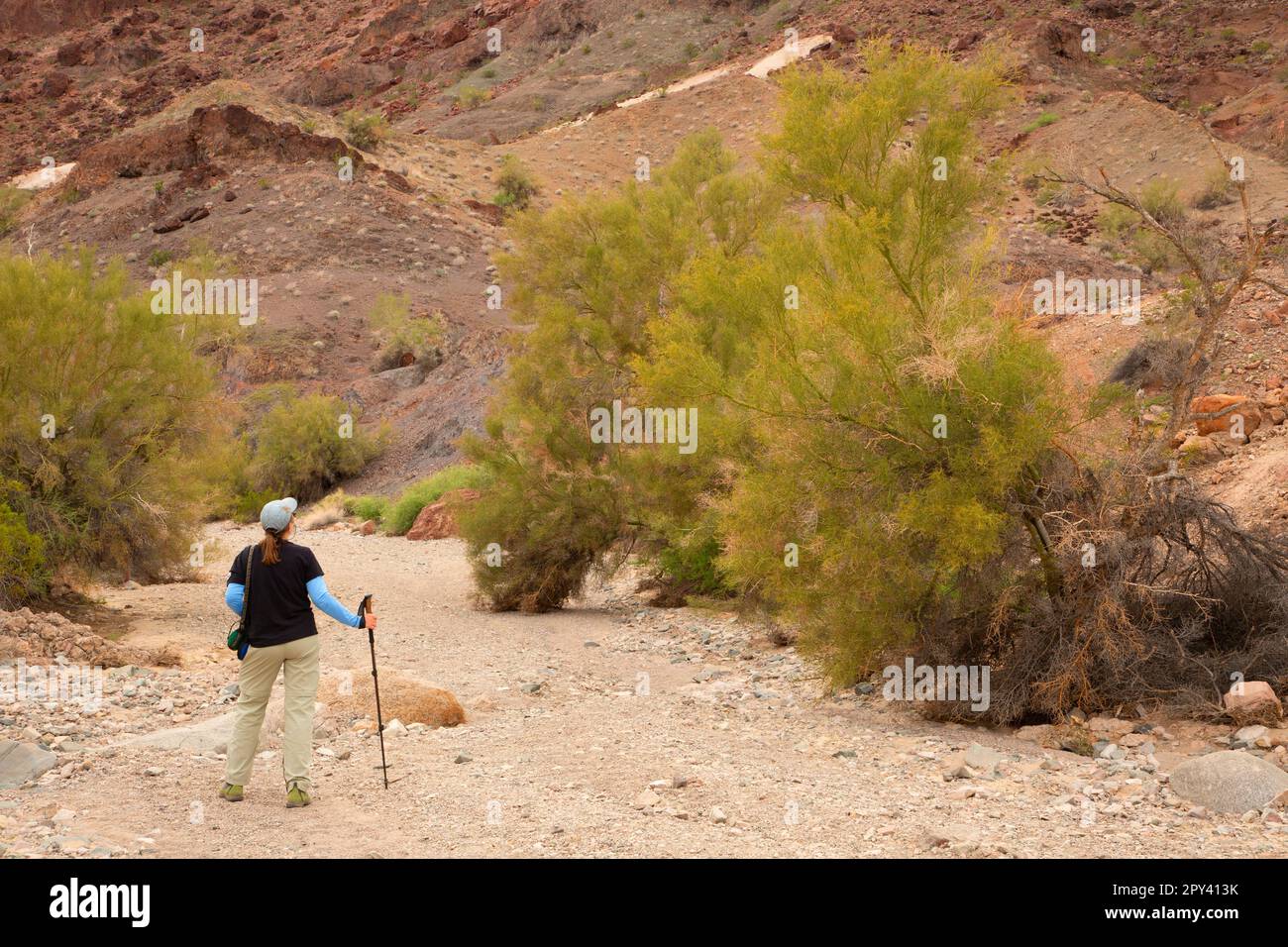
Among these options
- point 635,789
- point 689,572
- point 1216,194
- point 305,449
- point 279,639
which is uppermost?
point 1216,194

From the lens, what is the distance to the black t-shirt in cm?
734

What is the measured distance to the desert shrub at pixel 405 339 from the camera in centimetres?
4016

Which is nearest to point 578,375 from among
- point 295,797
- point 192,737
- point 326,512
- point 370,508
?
point 192,737

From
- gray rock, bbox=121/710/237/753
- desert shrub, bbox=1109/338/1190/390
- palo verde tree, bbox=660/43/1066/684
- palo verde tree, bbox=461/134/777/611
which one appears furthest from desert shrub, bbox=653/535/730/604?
gray rock, bbox=121/710/237/753

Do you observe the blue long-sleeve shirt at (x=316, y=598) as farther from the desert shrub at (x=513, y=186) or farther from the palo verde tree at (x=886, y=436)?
the desert shrub at (x=513, y=186)

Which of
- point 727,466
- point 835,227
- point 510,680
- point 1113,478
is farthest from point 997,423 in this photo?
point 510,680

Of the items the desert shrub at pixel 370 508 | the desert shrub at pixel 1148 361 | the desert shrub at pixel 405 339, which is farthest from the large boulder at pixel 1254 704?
the desert shrub at pixel 405 339

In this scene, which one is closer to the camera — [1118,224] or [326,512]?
[326,512]

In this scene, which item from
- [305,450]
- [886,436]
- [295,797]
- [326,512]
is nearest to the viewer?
[295,797]

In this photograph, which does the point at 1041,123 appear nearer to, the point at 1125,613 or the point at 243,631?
the point at 1125,613

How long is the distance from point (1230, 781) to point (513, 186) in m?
50.7

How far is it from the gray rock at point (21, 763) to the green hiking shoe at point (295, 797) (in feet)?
5.81

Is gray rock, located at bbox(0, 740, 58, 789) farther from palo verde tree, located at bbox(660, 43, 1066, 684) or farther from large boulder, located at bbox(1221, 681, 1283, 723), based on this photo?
large boulder, located at bbox(1221, 681, 1283, 723)

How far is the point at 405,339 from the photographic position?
40.8m
